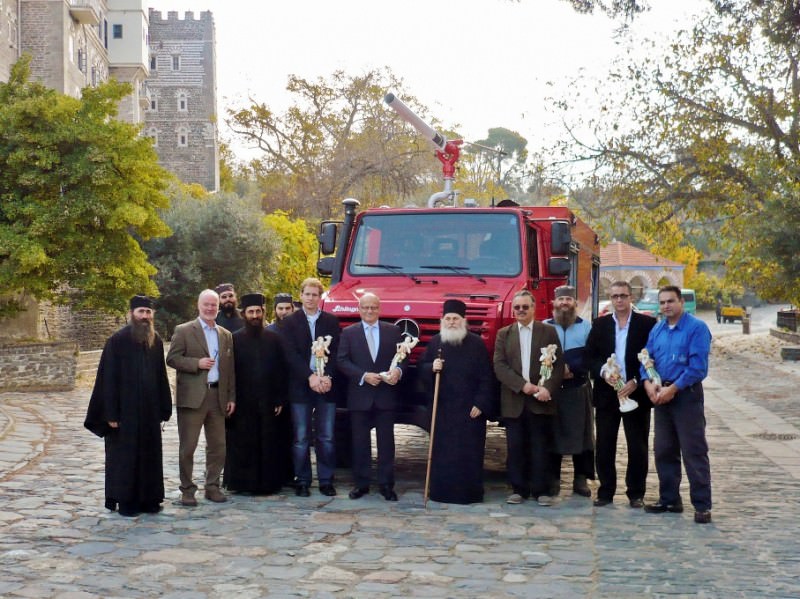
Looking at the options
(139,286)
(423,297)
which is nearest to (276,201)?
(139,286)

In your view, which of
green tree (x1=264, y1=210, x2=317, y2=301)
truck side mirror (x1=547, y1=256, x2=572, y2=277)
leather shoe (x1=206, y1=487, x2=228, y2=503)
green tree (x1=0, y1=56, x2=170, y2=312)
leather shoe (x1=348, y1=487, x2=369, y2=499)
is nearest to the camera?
leather shoe (x1=206, y1=487, x2=228, y2=503)

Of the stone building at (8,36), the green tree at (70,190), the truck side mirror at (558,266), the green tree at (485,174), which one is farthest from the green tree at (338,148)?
the truck side mirror at (558,266)

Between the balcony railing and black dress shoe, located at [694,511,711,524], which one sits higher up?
the balcony railing

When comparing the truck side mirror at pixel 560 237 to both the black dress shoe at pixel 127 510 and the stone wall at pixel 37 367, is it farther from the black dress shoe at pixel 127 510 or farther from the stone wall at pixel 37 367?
the stone wall at pixel 37 367

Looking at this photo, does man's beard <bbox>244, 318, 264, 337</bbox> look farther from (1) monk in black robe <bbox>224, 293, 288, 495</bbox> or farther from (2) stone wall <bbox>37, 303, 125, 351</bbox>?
(2) stone wall <bbox>37, 303, 125, 351</bbox>

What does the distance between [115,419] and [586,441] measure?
423cm

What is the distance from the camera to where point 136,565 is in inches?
283

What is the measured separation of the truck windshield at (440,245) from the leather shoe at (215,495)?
119 inches

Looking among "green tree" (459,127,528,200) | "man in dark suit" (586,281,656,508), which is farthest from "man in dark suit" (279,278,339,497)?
"green tree" (459,127,528,200)

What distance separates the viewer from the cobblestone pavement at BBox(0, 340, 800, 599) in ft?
21.9

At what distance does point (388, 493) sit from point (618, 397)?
2231 millimetres

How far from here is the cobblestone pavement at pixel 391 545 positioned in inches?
263

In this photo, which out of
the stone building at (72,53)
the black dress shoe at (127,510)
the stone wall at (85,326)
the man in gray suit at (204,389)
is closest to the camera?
the black dress shoe at (127,510)

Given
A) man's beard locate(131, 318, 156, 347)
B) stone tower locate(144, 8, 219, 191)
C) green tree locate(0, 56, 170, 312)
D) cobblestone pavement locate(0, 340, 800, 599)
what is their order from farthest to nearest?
stone tower locate(144, 8, 219, 191) → green tree locate(0, 56, 170, 312) → man's beard locate(131, 318, 156, 347) → cobblestone pavement locate(0, 340, 800, 599)
